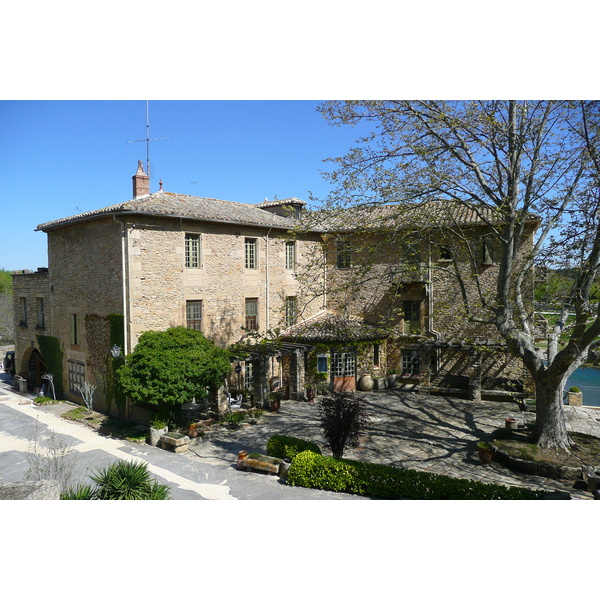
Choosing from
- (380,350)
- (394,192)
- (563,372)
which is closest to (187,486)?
(394,192)

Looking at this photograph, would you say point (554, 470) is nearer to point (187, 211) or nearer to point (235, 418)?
point (235, 418)

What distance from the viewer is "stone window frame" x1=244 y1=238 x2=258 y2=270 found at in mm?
18141

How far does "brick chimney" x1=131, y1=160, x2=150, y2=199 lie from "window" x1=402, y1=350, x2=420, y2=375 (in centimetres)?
1258

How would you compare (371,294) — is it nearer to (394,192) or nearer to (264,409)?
(264,409)

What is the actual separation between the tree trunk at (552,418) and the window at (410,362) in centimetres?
894

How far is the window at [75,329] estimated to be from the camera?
17.5 meters

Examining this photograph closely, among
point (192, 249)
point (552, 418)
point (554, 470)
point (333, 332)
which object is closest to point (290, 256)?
point (333, 332)

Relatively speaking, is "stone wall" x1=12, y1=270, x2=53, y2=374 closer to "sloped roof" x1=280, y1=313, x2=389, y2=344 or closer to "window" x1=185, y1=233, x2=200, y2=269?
"window" x1=185, y1=233, x2=200, y2=269

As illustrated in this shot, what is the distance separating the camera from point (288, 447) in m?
11.3

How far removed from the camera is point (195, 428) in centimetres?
1392

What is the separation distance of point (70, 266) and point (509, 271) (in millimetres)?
14905

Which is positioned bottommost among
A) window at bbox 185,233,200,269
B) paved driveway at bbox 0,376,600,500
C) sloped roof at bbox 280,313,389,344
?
paved driveway at bbox 0,376,600,500

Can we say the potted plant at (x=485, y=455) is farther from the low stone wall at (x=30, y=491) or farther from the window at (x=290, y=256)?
the window at (x=290, y=256)

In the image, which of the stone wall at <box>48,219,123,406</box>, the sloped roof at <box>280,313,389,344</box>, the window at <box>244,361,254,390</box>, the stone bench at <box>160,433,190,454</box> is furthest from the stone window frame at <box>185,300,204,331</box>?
the stone bench at <box>160,433,190,454</box>
